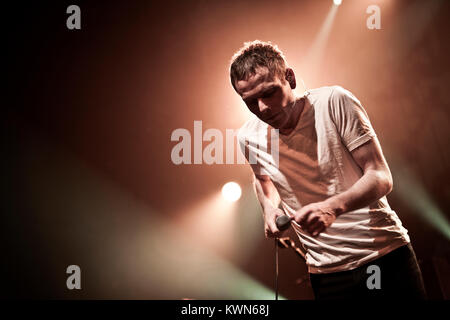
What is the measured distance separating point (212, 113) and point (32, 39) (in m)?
2.18

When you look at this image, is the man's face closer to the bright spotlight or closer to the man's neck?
the man's neck

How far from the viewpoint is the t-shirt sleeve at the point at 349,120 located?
3.09 ft

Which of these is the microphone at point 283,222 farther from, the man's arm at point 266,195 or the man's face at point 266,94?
the man's face at point 266,94

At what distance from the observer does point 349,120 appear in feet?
3.16

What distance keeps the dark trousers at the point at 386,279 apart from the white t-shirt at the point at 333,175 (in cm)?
3

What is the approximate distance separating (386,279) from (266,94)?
768 millimetres

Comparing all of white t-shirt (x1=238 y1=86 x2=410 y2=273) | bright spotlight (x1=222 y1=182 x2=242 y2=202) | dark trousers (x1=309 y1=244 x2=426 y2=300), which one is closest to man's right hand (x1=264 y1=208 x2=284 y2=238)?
white t-shirt (x1=238 y1=86 x2=410 y2=273)

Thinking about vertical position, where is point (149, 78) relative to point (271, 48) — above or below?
above

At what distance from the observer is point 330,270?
3.50 feet

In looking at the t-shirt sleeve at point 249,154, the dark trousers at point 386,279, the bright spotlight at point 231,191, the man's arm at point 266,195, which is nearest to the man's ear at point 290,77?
the t-shirt sleeve at point 249,154

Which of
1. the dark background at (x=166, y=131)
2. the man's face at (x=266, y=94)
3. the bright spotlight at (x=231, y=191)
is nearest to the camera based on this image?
the man's face at (x=266, y=94)

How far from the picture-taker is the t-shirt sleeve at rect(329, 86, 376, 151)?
0.94 meters

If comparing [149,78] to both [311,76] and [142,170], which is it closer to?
[142,170]
